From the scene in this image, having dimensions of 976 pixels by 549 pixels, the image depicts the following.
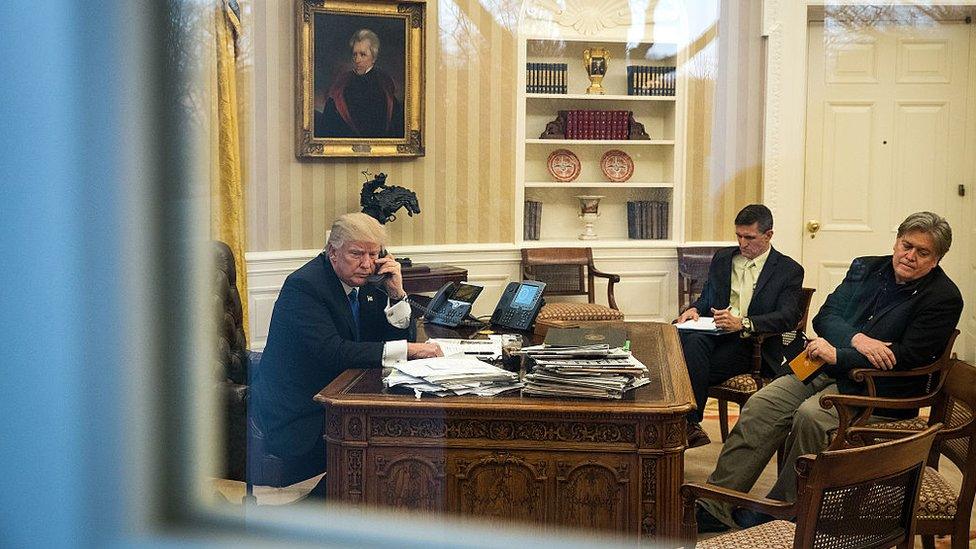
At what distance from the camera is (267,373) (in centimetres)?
87

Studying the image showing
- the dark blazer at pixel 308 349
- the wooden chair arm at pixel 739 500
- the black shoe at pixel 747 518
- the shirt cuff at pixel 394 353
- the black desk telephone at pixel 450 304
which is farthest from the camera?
the black shoe at pixel 747 518

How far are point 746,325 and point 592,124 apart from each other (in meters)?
0.67

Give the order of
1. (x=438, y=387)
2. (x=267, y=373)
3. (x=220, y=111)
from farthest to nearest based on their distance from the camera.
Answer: (x=438, y=387)
(x=267, y=373)
(x=220, y=111)

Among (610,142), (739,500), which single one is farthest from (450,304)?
(739,500)

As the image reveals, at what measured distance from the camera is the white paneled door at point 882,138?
3.62ft

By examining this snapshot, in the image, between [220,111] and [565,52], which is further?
[565,52]

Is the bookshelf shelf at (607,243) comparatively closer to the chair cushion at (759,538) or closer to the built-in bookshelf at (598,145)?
the built-in bookshelf at (598,145)

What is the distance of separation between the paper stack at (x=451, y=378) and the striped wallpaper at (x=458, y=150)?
0.54 ft

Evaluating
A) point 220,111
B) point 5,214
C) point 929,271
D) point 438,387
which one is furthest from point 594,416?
point 5,214

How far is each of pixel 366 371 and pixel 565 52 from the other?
0.51m

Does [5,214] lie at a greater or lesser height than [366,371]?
greater

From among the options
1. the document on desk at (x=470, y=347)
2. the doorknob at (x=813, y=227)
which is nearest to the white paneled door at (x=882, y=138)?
the doorknob at (x=813, y=227)

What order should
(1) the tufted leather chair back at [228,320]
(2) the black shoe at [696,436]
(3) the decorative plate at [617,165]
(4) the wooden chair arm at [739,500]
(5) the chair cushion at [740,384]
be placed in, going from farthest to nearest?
1. (5) the chair cushion at [740,384]
2. (2) the black shoe at [696,436]
3. (3) the decorative plate at [617,165]
4. (4) the wooden chair arm at [739,500]
5. (1) the tufted leather chair back at [228,320]

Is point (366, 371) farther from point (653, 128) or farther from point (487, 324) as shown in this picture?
point (653, 128)
